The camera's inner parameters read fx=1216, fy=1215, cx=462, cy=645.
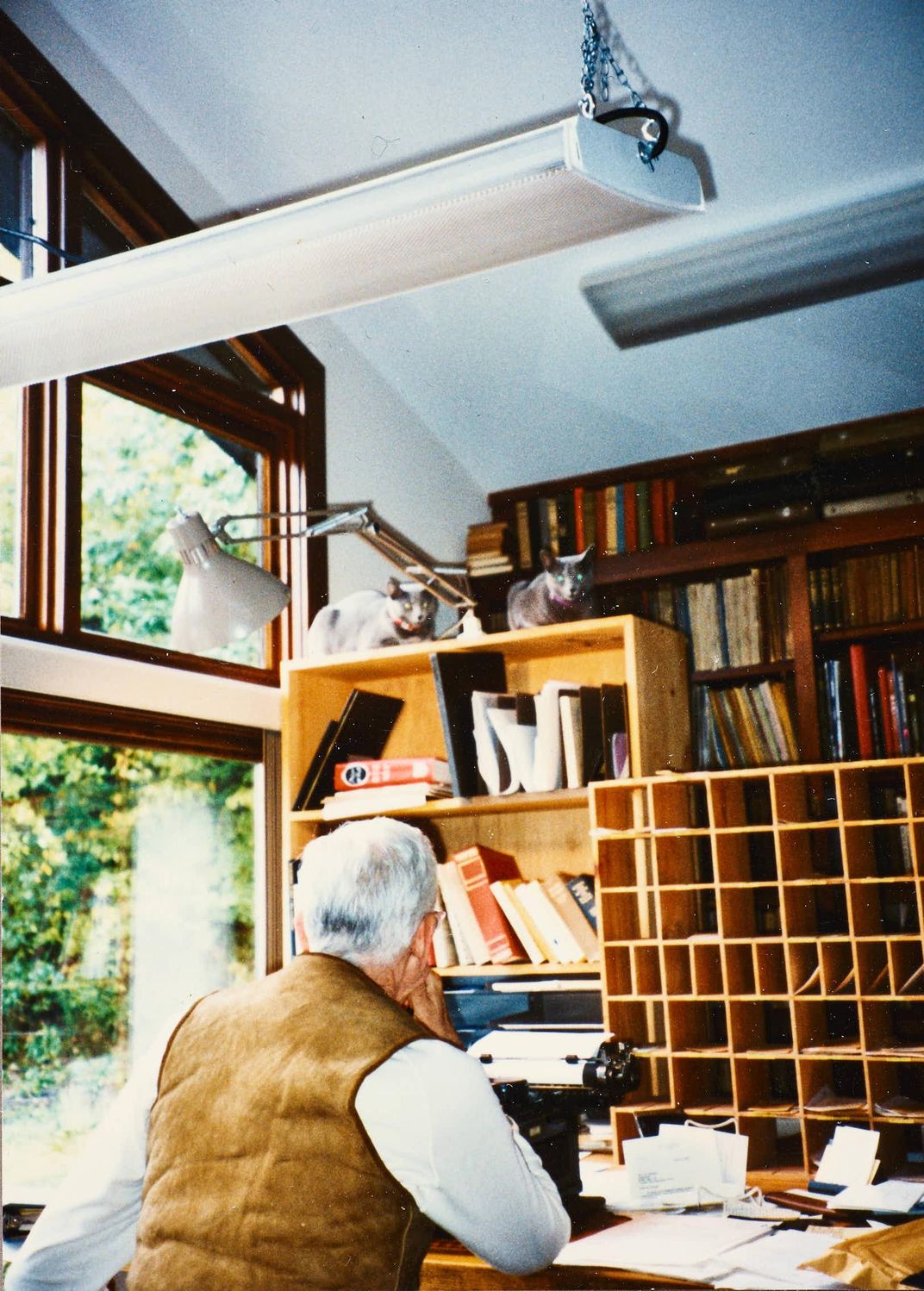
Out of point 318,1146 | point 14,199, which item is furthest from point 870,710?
point 14,199

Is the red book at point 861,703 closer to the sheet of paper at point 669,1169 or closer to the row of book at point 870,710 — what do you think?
the row of book at point 870,710

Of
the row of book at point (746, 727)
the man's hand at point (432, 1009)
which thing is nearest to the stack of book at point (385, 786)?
the man's hand at point (432, 1009)

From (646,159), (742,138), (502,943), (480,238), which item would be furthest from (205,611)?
(742,138)

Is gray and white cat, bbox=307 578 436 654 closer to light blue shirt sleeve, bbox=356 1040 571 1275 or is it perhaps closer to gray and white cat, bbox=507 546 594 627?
gray and white cat, bbox=507 546 594 627

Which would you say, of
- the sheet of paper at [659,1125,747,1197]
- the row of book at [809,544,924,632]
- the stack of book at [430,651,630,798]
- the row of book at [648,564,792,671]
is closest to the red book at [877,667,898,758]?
the row of book at [809,544,924,632]

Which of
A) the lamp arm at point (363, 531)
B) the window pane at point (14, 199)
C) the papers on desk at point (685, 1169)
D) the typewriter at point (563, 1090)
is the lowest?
the papers on desk at point (685, 1169)

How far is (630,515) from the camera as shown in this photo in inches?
185

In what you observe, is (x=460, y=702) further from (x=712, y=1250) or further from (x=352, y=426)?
(x=712, y=1250)

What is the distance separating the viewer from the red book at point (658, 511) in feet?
15.2

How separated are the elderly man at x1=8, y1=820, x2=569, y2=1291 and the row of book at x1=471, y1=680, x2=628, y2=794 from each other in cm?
150

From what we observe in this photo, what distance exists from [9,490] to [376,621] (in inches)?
44.3

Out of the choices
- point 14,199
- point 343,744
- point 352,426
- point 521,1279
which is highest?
point 14,199

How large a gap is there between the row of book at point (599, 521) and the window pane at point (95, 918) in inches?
64.6

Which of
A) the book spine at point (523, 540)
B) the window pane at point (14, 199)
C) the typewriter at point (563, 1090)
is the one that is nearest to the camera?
the typewriter at point (563, 1090)
